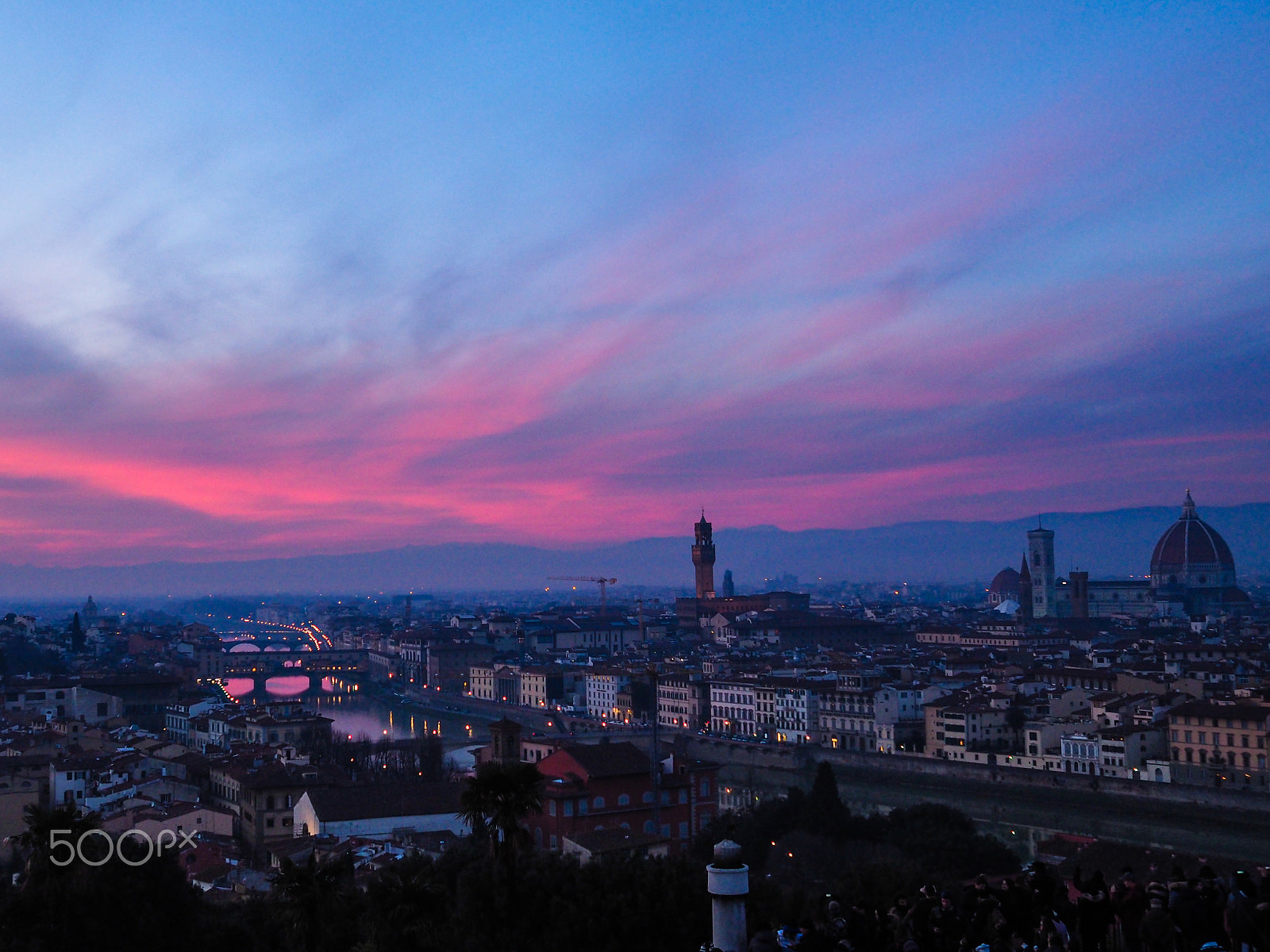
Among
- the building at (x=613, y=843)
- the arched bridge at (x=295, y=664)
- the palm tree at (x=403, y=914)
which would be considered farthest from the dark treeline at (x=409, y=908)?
the arched bridge at (x=295, y=664)

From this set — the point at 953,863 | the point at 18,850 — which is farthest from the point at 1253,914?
the point at 18,850

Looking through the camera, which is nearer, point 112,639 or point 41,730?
point 41,730

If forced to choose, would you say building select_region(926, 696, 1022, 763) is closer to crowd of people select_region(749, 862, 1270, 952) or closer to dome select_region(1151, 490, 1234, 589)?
crowd of people select_region(749, 862, 1270, 952)

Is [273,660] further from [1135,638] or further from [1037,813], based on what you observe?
[1037,813]

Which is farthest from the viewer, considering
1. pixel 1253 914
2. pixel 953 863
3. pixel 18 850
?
pixel 953 863

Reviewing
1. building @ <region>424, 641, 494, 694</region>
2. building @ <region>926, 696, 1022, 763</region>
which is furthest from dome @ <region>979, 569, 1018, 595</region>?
building @ <region>926, 696, 1022, 763</region>

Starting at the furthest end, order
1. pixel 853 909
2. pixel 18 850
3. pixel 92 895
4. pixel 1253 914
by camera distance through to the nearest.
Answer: pixel 18 850 < pixel 92 895 < pixel 853 909 < pixel 1253 914

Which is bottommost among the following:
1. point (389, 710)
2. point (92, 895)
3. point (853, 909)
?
point (389, 710)
